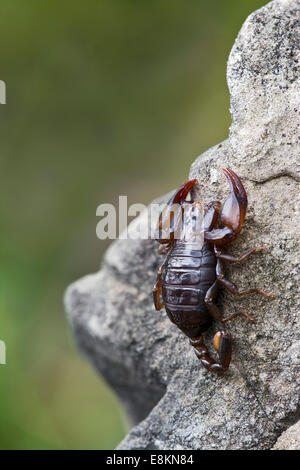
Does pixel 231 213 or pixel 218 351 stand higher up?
pixel 231 213

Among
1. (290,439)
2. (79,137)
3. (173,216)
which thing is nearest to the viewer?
(290,439)

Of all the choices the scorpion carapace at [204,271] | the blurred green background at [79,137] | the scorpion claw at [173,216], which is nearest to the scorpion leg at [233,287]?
the scorpion carapace at [204,271]

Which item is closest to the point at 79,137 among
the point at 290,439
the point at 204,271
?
the point at 204,271

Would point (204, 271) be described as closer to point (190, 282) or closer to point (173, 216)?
point (190, 282)

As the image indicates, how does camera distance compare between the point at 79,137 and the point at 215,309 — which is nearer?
the point at 215,309

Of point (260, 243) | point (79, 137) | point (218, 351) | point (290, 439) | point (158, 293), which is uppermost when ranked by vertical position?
point (79, 137)

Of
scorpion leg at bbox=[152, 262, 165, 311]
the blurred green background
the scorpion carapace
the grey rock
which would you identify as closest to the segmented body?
the scorpion carapace

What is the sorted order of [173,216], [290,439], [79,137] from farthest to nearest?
1. [79,137]
2. [173,216]
3. [290,439]

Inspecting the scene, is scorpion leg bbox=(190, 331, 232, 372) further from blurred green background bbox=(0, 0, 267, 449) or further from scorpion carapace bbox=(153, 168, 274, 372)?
blurred green background bbox=(0, 0, 267, 449)
